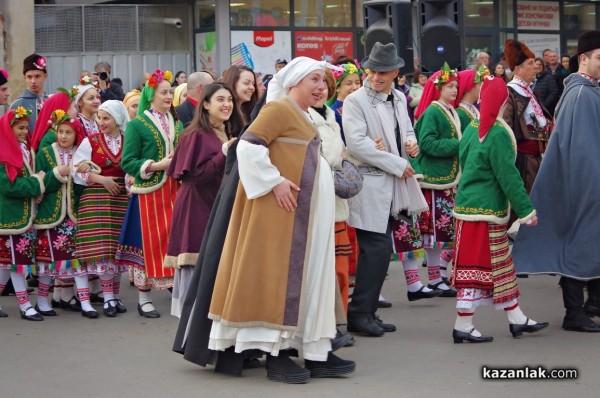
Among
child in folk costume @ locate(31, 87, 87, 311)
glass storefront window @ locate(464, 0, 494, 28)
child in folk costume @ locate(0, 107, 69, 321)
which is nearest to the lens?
child in folk costume @ locate(0, 107, 69, 321)

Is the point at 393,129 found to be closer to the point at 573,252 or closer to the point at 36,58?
the point at 573,252

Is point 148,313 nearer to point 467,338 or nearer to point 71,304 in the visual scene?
point 71,304

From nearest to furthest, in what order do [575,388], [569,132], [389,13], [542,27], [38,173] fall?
1. [575,388]
2. [569,132]
3. [38,173]
4. [389,13]
5. [542,27]

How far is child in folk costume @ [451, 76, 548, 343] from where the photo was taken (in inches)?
319

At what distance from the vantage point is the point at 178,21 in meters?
28.8

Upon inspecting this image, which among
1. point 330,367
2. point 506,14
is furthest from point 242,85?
point 506,14

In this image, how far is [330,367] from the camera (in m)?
7.29

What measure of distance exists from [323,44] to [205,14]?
9.58 ft

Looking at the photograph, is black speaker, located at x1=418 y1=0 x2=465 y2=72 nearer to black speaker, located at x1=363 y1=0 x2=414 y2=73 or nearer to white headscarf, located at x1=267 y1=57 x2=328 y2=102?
black speaker, located at x1=363 y1=0 x2=414 y2=73

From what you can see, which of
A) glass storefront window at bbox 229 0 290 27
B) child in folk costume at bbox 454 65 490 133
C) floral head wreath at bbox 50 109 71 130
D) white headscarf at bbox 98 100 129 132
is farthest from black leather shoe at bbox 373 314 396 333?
glass storefront window at bbox 229 0 290 27

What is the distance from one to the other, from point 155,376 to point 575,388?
8.27 feet

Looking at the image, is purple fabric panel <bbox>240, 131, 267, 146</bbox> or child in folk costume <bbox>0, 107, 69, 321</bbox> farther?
child in folk costume <bbox>0, 107, 69, 321</bbox>

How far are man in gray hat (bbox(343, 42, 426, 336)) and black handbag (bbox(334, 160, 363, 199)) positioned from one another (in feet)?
2.61

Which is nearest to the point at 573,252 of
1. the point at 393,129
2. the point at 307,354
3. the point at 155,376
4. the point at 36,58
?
the point at 393,129
